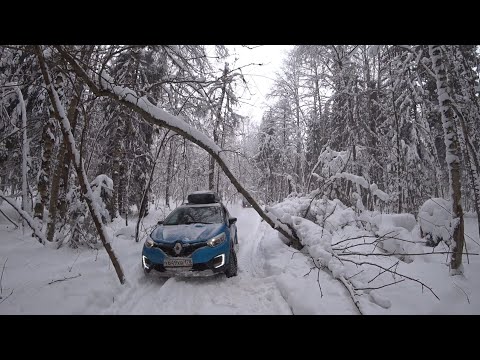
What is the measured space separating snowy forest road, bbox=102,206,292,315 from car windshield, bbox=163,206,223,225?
1364 mm

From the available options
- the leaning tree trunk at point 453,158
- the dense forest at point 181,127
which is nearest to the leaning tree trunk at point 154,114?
the dense forest at point 181,127

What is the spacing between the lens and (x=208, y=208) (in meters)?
7.38

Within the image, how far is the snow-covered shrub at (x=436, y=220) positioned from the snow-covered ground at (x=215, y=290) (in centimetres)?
50

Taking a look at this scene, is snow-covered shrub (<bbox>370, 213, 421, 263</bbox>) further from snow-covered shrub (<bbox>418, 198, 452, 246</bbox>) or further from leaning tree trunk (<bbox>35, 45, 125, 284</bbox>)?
leaning tree trunk (<bbox>35, 45, 125, 284</bbox>)

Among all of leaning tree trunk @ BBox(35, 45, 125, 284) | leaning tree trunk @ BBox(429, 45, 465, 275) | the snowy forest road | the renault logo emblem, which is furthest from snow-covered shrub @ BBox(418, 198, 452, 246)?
leaning tree trunk @ BBox(35, 45, 125, 284)

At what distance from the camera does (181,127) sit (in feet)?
11.7

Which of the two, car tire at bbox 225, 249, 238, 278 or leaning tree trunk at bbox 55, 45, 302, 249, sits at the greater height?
leaning tree trunk at bbox 55, 45, 302, 249

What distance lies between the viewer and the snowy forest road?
429 centimetres

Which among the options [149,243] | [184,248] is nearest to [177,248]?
[184,248]

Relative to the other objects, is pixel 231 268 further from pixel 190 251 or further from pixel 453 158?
pixel 453 158

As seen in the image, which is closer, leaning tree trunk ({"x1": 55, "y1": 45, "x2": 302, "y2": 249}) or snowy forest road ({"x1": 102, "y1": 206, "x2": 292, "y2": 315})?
leaning tree trunk ({"x1": 55, "y1": 45, "x2": 302, "y2": 249})

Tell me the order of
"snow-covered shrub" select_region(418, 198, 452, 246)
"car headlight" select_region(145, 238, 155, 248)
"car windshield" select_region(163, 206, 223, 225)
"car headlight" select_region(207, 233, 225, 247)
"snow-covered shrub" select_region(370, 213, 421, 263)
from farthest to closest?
"car windshield" select_region(163, 206, 223, 225), "snow-covered shrub" select_region(370, 213, 421, 263), "snow-covered shrub" select_region(418, 198, 452, 246), "car headlight" select_region(145, 238, 155, 248), "car headlight" select_region(207, 233, 225, 247)
